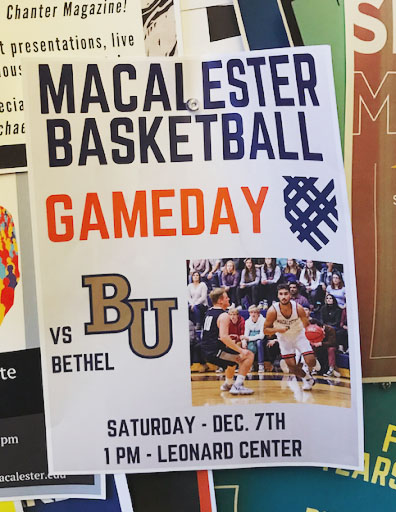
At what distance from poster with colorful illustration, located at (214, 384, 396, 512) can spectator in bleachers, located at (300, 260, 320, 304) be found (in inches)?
4.7

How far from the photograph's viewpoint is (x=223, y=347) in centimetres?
48

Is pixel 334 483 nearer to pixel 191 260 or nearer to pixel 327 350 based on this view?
pixel 327 350

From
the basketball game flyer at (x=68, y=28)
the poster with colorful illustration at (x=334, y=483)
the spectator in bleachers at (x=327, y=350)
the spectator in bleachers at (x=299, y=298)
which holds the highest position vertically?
the basketball game flyer at (x=68, y=28)

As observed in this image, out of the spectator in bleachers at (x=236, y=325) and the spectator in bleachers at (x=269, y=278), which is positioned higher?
the spectator in bleachers at (x=269, y=278)

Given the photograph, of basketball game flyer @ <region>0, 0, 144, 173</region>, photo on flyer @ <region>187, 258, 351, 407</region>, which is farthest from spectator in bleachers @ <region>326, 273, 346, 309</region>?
basketball game flyer @ <region>0, 0, 144, 173</region>

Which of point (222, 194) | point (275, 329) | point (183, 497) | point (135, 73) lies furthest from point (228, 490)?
point (135, 73)

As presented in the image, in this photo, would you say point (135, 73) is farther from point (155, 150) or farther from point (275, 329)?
point (275, 329)

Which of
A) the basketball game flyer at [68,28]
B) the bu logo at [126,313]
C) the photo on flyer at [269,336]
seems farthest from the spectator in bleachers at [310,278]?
the basketball game flyer at [68,28]

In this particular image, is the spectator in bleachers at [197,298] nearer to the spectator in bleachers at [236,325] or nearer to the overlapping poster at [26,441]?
the spectator in bleachers at [236,325]

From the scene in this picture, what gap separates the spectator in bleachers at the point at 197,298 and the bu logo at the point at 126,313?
0.02m

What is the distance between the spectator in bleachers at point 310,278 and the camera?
479 millimetres

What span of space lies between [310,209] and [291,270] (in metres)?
0.06

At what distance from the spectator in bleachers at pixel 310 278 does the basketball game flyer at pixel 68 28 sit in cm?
24

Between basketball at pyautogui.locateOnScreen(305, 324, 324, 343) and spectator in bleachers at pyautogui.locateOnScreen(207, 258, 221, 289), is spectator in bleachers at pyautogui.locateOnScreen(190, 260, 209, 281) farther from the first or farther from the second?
basketball at pyautogui.locateOnScreen(305, 324, 324, 343)
